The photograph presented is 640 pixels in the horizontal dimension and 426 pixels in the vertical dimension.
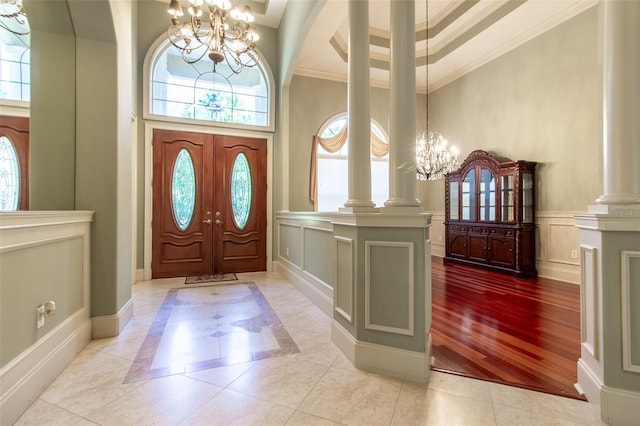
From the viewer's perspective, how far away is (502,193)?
16.2ft

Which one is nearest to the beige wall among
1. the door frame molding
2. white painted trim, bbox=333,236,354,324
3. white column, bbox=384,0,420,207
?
white column, bbox=384,0,420,207

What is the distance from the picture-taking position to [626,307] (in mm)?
1495

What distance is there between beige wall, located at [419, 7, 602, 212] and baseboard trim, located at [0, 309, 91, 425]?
602 centimetres

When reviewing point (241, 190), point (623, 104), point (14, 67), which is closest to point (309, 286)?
point (241, 190)

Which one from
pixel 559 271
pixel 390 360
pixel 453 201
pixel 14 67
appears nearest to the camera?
pixel 390 360

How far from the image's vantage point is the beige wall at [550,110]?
4125 millimetres

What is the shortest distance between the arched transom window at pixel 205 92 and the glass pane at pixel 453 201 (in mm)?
3872

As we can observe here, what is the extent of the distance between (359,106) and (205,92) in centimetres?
376

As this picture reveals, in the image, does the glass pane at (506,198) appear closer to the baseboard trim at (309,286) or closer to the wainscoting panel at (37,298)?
the baseboard trim at (309,286)

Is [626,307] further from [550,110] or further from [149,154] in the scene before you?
[149,154]

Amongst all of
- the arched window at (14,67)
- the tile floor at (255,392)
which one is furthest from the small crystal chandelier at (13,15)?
the tile floor at (255,392)

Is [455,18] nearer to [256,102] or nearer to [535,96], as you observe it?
[535,96]

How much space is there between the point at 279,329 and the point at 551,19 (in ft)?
19.3

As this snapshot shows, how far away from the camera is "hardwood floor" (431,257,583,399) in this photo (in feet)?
6.33
